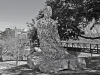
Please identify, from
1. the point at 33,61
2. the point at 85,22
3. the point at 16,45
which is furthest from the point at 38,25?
the point at 16,45

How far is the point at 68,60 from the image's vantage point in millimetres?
6188

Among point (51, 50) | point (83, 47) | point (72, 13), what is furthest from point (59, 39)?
point (83, 47)

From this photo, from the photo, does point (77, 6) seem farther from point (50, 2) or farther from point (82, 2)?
point (50, 2)

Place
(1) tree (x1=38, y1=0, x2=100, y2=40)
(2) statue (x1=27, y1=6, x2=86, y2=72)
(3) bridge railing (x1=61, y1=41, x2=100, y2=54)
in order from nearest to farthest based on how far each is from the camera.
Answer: (2) statue (x1=27, y1=6, x2=86, y2=72)
(1) tree (x1=38, y1=0, x2=100, y2=40)
(3) bridge railing (x1=61, y1=41, x2=100, y2=54)

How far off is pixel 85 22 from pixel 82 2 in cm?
270

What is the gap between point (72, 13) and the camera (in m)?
10.6

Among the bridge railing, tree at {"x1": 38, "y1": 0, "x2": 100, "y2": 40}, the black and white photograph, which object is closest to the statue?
the black and white photograph

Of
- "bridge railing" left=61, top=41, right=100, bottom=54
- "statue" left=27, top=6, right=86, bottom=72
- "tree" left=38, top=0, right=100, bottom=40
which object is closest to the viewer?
"statue" left=27, top=6, right=86, bottom=72

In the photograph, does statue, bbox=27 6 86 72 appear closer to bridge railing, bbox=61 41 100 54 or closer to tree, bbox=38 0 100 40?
tree, bbox=38 0 100 40

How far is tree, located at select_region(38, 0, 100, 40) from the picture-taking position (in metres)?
9.55

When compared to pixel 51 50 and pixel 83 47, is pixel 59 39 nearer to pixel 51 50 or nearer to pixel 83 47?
pixel 51 50

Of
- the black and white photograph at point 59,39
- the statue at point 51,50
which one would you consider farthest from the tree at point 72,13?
the statue at point 51,50

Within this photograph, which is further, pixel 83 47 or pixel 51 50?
pixel 83 47

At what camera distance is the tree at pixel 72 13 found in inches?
376
